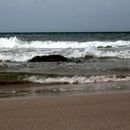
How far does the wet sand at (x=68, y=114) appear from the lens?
3.98 meters

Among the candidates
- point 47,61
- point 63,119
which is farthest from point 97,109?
point 47,61

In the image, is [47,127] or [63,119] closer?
[47,127]

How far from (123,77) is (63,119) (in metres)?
5.44

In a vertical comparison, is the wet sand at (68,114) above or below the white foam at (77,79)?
above

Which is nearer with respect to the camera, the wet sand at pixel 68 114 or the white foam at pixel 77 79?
the wet sand at pixel 68 114

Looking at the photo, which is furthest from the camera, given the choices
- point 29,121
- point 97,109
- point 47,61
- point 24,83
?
point 47,61

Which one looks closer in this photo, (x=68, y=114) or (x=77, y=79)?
(x=68, y=114)

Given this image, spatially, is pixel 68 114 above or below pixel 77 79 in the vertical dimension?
above

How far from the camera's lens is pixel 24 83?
8.87 meters

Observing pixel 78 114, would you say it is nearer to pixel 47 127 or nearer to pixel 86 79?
pixel 47 127

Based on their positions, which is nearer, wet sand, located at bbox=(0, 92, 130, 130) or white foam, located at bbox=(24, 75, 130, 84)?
wet sand, located at bbox=(0, 92, 130, 130)

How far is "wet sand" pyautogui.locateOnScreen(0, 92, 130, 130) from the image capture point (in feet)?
13.0

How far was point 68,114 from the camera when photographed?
179 inches

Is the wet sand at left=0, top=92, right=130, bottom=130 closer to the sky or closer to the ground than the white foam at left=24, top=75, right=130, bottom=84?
closer to the sky
